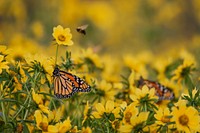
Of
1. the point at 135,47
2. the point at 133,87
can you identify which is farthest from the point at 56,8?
the point at 133,87

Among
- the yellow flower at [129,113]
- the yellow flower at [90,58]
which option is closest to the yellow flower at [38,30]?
the yellow flower at [90,58]

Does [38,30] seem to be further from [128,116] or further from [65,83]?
[128,116]

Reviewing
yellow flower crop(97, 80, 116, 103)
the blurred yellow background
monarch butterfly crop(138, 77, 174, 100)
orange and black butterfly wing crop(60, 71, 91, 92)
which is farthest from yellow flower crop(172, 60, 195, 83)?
the blurred yellow background

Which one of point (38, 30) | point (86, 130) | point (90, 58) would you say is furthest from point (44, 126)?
point (38, 30)

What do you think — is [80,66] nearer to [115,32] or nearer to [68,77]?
[68,77]

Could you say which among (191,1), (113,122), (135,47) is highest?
(191,1)
